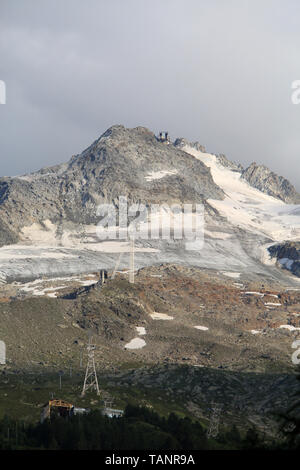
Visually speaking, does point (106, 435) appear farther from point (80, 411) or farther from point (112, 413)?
point (80, 411)

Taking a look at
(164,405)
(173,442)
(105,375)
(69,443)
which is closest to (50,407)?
(69,443)

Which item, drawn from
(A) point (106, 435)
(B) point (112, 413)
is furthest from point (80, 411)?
A: (A) point (106, 435)

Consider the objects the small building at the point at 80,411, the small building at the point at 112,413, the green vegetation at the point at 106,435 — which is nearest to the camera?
the green vegetation at the point at 106,435

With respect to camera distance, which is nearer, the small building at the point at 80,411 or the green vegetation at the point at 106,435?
the green vegetation at the point at 106,435

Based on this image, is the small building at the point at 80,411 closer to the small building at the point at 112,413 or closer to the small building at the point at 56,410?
the small building at the point at 56,410

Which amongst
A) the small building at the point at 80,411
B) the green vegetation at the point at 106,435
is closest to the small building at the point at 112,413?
the green vegetation at the point at 106,435

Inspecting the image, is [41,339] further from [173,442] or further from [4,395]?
[173,442]

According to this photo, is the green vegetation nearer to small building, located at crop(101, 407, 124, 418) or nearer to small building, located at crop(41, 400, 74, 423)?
small building, located at crop(41, 400, 74, 423)

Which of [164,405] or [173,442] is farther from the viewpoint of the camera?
[164,405]

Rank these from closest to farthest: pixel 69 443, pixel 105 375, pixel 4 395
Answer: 1. pixel 69 443
2. pixel 4 395
3. pixel 105 375
